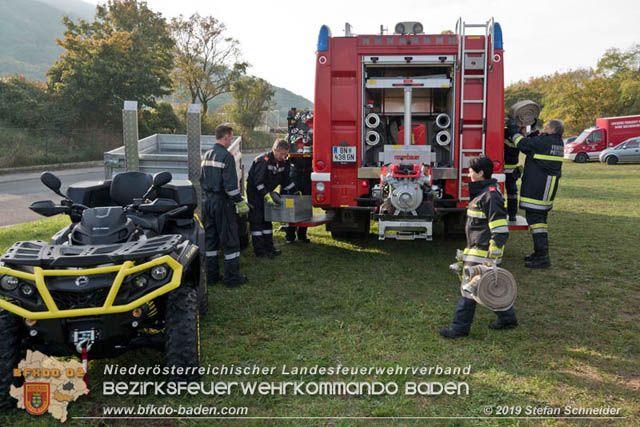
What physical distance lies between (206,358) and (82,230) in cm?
134

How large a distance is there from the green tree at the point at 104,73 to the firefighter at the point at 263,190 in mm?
22979

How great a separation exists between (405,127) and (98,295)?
4578 millimetres

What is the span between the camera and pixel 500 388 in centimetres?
351

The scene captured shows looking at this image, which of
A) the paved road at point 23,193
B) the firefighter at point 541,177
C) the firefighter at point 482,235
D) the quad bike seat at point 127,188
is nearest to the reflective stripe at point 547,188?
the firefighter at point 541,177

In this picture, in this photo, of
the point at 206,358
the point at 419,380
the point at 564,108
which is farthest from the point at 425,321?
the point at 564,108

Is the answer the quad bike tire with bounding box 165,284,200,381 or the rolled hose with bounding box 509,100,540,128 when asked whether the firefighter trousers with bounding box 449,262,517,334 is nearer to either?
the quad bike tire with bounding box 165,284,200,381

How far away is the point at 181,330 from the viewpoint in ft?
11.0

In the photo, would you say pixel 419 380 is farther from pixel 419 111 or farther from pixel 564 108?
pixel 564 108

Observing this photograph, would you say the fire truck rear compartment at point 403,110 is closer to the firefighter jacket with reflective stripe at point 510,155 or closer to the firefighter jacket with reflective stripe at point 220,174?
the firefighter jacket with reflective stripe at point 510,155

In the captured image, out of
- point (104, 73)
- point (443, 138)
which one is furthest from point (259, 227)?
point (104, 73)

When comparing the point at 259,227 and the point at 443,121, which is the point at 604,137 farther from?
the point at 259,227

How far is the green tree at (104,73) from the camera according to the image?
26359mm

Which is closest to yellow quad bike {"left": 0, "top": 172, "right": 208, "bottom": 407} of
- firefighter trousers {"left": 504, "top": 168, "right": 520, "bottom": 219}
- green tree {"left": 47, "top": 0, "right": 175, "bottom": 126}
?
firefighter trousers {"left": 504, "top": 168, "right": 520, "bottom": 219}

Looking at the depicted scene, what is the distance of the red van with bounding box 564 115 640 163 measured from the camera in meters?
27.8
